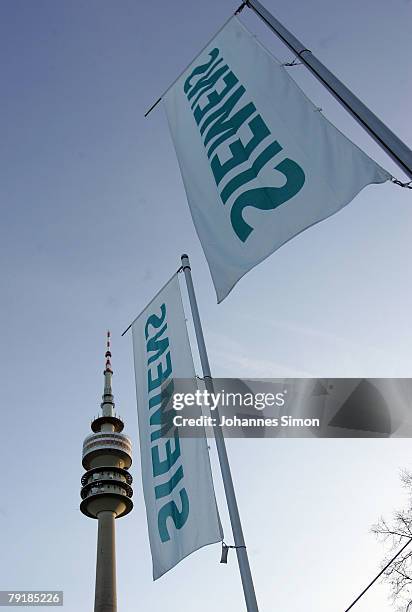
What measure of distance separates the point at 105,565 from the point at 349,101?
73.5m

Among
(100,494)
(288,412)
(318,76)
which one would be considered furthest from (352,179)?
(100,494)

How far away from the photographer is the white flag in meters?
9.51

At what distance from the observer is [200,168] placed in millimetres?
9977

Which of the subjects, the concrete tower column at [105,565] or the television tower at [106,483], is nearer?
the concrete tower column at [105,565]

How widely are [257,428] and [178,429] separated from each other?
1.23m

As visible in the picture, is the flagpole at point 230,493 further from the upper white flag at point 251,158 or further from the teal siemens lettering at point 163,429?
the upper white flag at point 251,158

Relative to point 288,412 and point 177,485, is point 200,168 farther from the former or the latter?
point 177,485

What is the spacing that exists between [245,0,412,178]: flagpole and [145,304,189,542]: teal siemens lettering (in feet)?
17.0

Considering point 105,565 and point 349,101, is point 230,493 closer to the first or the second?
point 349,101

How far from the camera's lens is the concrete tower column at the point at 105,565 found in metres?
70.7

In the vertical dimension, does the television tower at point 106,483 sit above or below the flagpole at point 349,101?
above

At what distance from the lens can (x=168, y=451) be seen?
1055 centimetres

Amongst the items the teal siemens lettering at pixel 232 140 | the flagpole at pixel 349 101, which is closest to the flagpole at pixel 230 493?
the teal siemens lettering at pixel 232 140

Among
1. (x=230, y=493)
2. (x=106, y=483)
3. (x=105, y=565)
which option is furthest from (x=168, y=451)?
(x=106, y=483)
